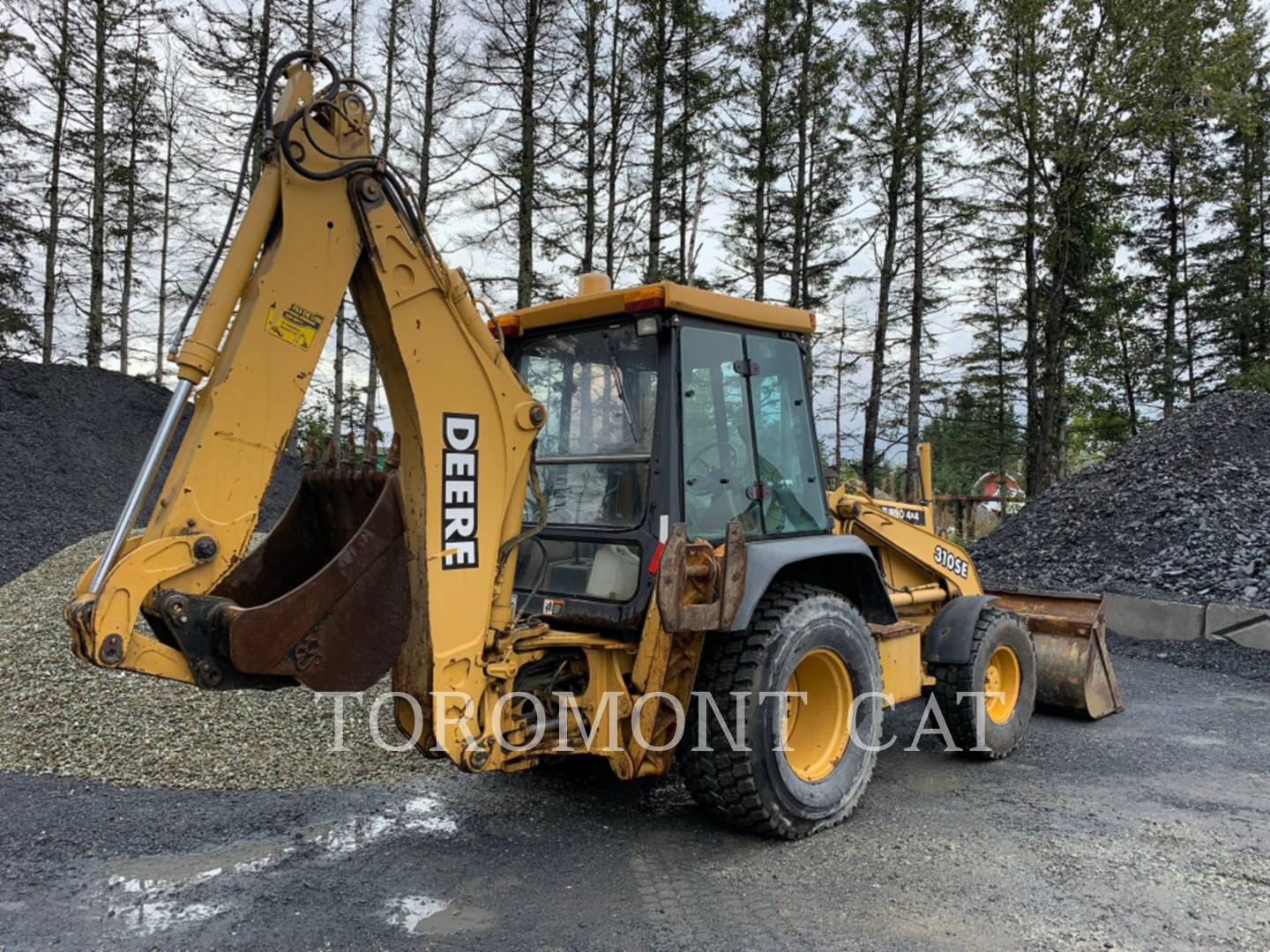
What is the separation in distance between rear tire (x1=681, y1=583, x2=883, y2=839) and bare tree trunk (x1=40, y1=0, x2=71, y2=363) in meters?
18.4

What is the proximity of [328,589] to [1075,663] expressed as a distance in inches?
185

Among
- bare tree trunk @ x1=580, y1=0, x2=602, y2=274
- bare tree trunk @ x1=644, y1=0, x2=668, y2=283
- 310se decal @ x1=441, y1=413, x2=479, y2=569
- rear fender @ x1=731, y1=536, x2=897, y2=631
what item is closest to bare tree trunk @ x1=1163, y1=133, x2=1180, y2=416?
bare tree trunk @ x1=644, y1=0, x2=668, y2=283

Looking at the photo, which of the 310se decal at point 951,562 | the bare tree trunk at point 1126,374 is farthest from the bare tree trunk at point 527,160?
the bare tree trunk at point 1126,374

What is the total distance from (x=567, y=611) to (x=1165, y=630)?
6692 mm

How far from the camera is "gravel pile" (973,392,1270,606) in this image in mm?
8664

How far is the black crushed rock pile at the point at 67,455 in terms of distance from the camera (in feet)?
34.4

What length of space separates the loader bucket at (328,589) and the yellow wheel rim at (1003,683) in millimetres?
3557

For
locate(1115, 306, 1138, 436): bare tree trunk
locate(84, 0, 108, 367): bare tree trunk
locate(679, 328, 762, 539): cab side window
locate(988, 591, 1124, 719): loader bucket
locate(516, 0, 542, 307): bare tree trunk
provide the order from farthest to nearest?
locate(1115, 306, 1138, 436): bare tree trunk < locate(84, 0, 108, 367): bare tree trunk < locate(516, 0, 542, 307): bare tree trunk < locate(988, 591, 1124, 719): loader bucket < locate(679, 328, 762, 539): cab side window

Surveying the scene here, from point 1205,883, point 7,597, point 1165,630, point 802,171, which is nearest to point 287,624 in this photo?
point 1205,883

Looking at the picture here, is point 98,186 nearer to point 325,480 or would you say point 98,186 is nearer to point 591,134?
point 591,134

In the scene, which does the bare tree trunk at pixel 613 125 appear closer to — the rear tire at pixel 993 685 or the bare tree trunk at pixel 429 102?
the bare tree trunk at pixel 429 102

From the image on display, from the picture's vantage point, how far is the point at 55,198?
17766 mm

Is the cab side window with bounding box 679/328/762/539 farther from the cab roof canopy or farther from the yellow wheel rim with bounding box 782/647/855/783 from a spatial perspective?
the yellow wheel rim with bounding box 782/647/855/783

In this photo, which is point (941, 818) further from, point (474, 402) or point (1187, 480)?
point (1187, 480)
